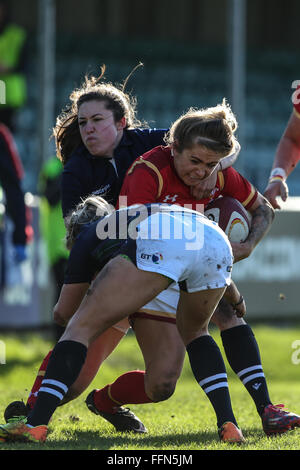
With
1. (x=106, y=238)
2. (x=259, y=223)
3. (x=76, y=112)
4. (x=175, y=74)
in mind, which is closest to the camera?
(x=106, y=238)

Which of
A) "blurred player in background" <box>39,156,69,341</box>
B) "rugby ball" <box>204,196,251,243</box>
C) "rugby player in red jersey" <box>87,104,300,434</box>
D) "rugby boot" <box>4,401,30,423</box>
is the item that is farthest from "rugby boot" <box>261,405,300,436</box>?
"blurred player in background" <box>39,156,69,341</box>

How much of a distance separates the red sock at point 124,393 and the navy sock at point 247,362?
48 centimetres

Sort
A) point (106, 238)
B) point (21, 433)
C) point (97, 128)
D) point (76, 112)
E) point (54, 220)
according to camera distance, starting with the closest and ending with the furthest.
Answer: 1. point (21, 433)
2. point (106, 238)
3. point (97, 128)
4. point (76, 112)
5. point (54, 220)

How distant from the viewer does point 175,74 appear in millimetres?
18641

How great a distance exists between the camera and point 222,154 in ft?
13.9

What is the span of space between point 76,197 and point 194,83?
1409cm

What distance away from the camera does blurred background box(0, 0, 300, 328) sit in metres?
9.48

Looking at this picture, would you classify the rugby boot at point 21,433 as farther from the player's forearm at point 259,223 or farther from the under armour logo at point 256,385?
the player's forearm at point 259,223

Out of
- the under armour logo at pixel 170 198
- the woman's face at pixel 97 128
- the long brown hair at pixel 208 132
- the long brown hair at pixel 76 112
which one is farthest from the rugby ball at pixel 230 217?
the long brown hair at pixel 76 112

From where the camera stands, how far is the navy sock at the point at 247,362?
14.8 feet

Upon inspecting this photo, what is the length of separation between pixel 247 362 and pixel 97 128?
54.9 inches

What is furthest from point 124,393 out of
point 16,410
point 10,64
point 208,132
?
point 10,64

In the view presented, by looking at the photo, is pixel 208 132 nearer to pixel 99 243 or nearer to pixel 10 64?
pixel 99 243
